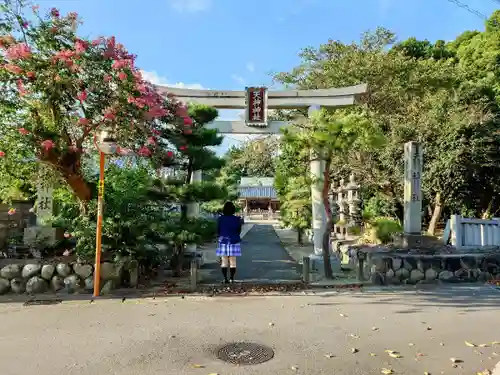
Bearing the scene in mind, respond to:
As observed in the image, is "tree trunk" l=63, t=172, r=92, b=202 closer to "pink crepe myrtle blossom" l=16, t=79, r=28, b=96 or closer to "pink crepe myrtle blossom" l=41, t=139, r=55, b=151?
"pink crepe myrtle blossom" l=41, t=139, r=55, b=151

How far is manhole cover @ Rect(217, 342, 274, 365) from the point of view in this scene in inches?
177

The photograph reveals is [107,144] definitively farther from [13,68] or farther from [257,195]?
[257,195]

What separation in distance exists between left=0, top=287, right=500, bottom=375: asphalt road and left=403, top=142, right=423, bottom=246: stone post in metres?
3.01

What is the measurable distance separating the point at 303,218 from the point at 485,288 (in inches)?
339

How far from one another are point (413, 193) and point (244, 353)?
25.0 ft

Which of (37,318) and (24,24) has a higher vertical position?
(24,24)

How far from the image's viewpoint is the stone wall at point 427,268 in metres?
8.92

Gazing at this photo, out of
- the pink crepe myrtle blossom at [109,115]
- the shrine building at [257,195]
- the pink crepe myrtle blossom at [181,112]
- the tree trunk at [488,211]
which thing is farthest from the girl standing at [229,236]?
the shrine building at [257,195]

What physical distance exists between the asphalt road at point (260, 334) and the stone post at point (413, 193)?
118 inches

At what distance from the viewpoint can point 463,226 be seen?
10.3 m

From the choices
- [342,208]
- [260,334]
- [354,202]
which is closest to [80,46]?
[260,334]

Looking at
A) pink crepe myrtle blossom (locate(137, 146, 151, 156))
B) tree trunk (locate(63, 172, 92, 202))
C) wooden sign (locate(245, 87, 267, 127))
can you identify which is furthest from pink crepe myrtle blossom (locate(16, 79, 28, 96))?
wooden sign (locate(245, 87, 267, 127))

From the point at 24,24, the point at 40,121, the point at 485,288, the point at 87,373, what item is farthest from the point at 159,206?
the point at 485,288

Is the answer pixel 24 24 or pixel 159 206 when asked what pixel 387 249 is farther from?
pixel 24 24
